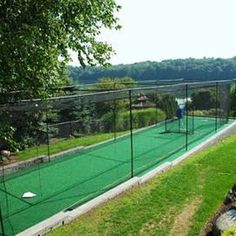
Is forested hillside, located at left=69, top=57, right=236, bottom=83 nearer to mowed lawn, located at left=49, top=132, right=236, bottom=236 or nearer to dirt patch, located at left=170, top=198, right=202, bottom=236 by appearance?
mowed lawn, located at left=49, top=132, right=236, bottom=236

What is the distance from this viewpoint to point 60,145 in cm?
1581

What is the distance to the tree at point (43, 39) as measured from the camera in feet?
20.0

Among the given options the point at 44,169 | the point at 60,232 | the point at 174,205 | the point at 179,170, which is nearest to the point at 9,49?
the point at 60,232

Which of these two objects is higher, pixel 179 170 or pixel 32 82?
pixel 32 82

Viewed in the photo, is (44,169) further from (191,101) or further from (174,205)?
(191,101)

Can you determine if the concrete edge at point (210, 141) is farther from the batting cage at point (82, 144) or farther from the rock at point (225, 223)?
the rock at point (225, 223)

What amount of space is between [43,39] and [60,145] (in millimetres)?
9382

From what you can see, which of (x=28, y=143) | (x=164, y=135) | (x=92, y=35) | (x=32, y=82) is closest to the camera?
(x=32, y=82)

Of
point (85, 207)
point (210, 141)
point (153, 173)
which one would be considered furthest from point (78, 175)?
point (210, 141)

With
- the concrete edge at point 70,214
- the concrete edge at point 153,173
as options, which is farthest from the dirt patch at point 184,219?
the concrete edge at point 153,173

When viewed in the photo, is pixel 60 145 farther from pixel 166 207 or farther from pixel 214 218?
pixel 214 218

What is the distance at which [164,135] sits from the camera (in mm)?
19219

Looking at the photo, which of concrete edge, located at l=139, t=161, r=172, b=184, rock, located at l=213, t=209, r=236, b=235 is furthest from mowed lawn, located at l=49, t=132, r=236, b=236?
rock, located at l=213, t=209, r=236, b=235

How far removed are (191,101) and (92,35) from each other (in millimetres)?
16440
